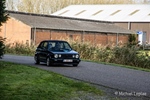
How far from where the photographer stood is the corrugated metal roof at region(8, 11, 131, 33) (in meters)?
48.0

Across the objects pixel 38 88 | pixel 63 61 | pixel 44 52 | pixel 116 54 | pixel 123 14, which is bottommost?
pixel 38 88

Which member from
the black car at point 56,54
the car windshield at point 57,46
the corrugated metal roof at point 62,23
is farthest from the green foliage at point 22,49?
the car windshield at point 57,46

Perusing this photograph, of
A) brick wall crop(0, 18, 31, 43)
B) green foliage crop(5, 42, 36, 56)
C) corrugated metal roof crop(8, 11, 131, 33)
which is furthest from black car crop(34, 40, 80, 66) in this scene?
corrugated metal roof crop(8, 11, 131, 33)

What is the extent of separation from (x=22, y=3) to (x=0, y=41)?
6303 cm

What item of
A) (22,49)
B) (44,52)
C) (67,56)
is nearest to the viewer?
(67,56)

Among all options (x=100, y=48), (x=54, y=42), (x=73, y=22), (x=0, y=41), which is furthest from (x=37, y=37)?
(x=0, y=41)

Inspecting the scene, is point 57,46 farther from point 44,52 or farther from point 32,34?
point 32,34

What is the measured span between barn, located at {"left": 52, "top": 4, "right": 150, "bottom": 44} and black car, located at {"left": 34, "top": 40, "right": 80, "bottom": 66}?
136 ft

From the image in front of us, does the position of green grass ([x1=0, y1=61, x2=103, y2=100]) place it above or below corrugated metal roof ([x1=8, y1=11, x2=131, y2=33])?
below

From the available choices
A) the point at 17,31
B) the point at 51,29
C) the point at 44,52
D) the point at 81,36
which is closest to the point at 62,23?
the point at 81,36

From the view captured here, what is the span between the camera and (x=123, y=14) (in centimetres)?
6881

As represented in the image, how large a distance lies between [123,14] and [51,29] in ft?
80.0

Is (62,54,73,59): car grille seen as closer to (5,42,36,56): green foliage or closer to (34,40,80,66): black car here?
(34,40,80,66): black car

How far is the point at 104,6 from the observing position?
75.5 m
